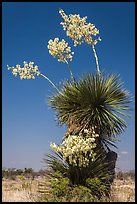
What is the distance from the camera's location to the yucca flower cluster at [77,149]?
356 inches

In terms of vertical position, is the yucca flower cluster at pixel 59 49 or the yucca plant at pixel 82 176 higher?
the yucca flower cluster at pixel 59 49

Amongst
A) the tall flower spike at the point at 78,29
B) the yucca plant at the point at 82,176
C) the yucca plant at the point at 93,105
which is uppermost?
the tall flower spike at the point at 78,29

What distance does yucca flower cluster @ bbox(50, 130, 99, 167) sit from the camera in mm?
9047

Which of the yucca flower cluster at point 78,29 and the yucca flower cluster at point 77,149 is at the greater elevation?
the yucca flower cluster at point 78,29

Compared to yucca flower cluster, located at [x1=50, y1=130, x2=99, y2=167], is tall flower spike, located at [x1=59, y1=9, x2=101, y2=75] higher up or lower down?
higher up

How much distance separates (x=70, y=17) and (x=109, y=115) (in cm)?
339

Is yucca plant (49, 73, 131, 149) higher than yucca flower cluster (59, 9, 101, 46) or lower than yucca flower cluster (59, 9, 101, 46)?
lower

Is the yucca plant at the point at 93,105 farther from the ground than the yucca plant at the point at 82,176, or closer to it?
farther from the ground

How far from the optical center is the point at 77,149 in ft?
29.6

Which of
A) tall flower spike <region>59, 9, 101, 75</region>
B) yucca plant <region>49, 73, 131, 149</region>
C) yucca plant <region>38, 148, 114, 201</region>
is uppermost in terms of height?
tall flower spike <region>59, 9, 101, 75</region>

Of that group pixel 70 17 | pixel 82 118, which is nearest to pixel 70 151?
pixel 82 118

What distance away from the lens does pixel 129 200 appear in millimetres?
8883

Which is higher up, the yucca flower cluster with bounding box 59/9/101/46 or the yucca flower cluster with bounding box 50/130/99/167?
the yucca flower cluster with bounding box 59/9/101/46

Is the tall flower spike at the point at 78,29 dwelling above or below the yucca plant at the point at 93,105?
above
